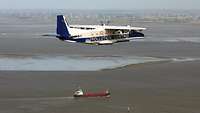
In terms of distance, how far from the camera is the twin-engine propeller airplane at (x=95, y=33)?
6391 centimetres

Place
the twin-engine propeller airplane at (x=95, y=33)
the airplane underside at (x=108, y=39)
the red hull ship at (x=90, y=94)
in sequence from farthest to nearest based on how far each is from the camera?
the airplane underside at (x=108, y=39)
the twin-engine propeller airplane at (x=95, y=33)
the red hull ship at (x=90, y=94)

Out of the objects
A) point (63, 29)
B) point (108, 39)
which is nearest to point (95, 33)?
point (108, 39)

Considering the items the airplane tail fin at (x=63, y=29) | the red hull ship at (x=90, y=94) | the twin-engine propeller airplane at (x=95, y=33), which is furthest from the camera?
the twin-engine propeller airplane at (x=95, y=33)

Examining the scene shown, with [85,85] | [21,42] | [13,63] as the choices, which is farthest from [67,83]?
[21,42]

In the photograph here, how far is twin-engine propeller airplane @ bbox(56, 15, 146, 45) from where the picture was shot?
63906 mm

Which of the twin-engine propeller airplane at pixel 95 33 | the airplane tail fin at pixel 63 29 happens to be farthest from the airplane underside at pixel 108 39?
the airplane tail fin at pixel 63 29

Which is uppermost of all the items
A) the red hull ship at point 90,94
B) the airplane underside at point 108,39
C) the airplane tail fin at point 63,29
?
the airplane tail fin at point 63,29

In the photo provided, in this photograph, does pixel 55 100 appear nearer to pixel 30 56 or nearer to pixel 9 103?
pixel 9 103

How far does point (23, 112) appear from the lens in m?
33.7

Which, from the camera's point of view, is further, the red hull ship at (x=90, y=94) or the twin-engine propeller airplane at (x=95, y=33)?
the twin-engine propeller airplane at (x=95, y=33)

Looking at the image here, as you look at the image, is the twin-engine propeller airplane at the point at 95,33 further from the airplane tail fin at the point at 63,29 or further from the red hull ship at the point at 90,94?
the red hull ship at the point at 90,94

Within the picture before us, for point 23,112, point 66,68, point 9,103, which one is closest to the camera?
point 23,112

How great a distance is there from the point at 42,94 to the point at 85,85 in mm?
4707

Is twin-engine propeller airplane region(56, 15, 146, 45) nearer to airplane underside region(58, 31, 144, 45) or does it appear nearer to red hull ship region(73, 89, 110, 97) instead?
airplane underside region(58, 31, 144, 45)
